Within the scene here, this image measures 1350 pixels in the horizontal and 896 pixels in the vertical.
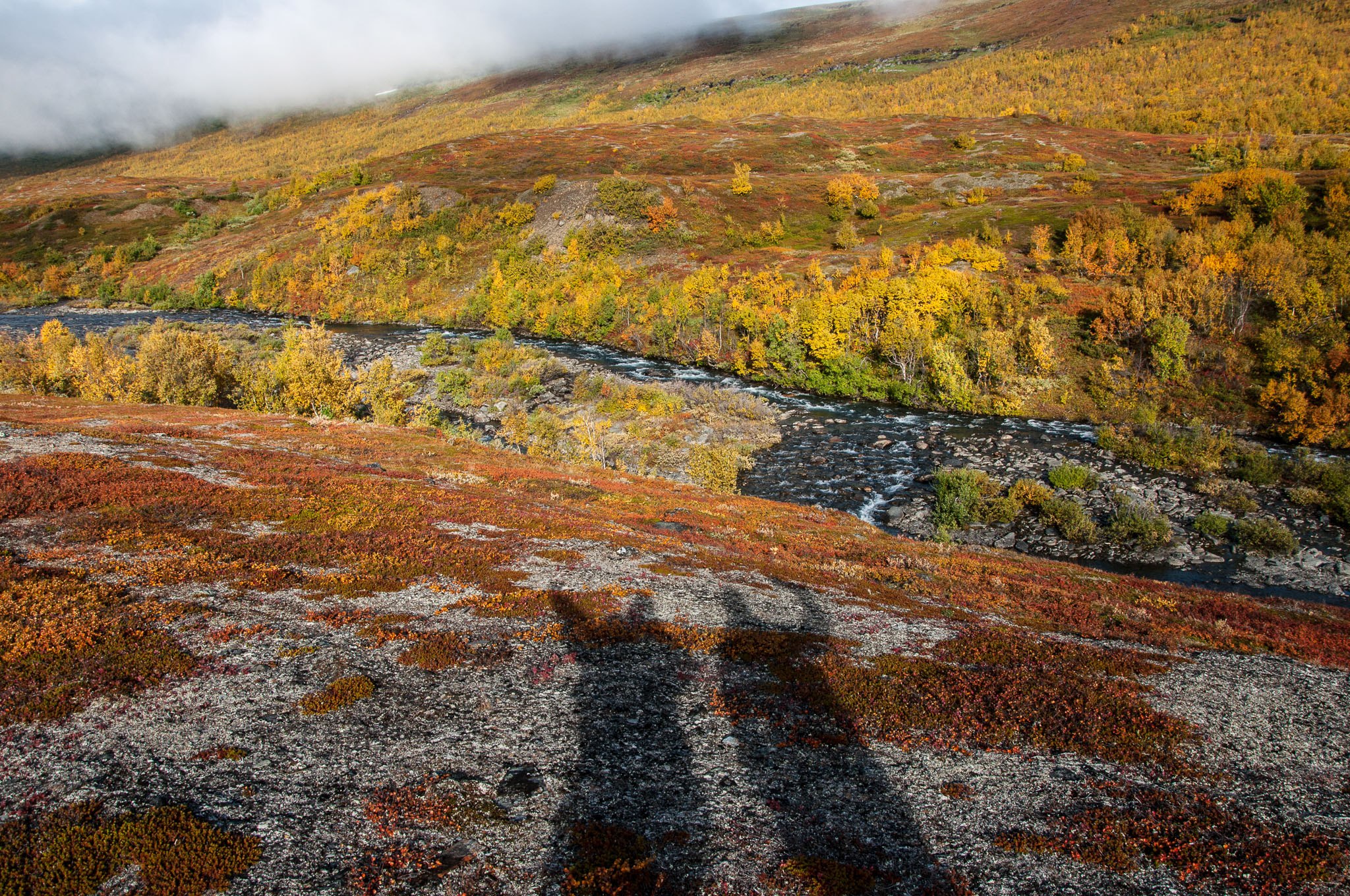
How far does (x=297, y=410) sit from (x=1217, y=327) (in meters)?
67.8

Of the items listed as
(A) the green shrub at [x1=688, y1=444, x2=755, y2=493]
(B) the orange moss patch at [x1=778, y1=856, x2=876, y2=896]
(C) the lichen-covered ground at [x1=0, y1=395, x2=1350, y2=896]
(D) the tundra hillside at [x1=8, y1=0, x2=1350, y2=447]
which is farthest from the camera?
(D) the tundra hillside at [x1=8, y1=0, x2=1350, y2=447]

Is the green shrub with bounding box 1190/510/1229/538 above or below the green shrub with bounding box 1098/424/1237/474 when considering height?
below

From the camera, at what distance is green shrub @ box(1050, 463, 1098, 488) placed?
3559 cm

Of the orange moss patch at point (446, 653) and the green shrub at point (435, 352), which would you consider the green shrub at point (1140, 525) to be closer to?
the orange moss patch at point (446, 653)

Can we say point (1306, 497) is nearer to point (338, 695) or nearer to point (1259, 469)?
point (1259, 469)

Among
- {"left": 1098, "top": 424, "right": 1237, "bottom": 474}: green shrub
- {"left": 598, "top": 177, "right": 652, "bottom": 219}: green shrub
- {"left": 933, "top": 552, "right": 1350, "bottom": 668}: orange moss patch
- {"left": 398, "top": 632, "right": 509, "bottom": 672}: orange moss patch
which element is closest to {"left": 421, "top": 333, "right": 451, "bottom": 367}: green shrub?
{"left": 598, "top": 177, "right": 652, "bottom": 219}: green shrub

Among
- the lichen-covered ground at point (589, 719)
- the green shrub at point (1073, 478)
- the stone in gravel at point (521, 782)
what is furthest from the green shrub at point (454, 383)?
the stone in gravel at point (521, 782)

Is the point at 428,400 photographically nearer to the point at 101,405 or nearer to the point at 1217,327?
the point at 101,405

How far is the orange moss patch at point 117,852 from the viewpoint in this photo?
6672mm

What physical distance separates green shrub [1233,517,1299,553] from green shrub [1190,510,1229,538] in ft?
1.86

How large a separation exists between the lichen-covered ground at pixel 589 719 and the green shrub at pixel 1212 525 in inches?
431

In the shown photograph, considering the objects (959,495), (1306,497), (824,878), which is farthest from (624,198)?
(824,878)

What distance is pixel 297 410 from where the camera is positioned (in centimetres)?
4700

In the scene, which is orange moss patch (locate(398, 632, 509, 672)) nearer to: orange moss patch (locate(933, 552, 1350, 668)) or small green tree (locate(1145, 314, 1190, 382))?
orange moss patch (locate(933, 552, 1350, 668))
